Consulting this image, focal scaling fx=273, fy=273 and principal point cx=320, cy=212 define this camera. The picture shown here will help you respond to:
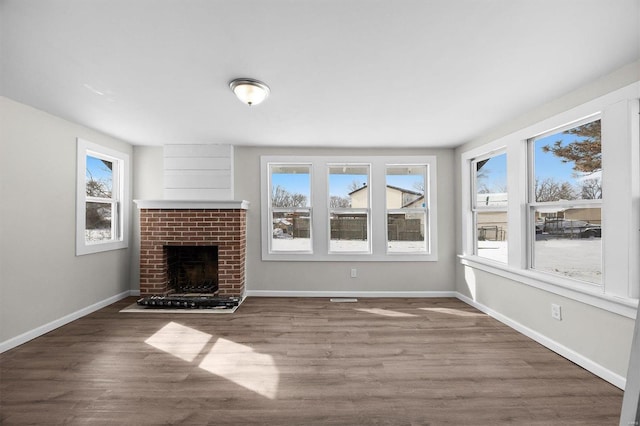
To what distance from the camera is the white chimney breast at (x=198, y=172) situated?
4207 millimetres

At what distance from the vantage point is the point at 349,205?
441 cm

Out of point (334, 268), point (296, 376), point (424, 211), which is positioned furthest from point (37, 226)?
point (424, 211)

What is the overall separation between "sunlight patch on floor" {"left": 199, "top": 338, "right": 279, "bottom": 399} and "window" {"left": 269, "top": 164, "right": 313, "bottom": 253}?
1.93 m

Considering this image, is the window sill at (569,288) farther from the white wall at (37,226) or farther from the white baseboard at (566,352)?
the white wall at (37,226)

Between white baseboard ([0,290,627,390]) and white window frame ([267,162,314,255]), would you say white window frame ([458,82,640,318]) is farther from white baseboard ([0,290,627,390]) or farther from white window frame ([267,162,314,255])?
white window frame ([267,162,314,255])

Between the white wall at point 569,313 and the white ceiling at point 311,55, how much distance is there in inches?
5.6

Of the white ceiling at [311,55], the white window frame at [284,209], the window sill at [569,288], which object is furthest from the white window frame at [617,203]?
the white window frame at [284,209]

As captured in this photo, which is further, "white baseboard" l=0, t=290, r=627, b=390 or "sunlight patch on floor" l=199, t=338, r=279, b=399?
"white baseboard" l=0, t=290, r=627, b=390

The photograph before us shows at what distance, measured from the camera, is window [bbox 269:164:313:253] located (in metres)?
4.39

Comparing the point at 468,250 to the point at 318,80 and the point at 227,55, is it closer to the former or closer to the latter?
the point at 318,80

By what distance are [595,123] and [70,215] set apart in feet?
17.8

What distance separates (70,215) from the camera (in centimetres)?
321

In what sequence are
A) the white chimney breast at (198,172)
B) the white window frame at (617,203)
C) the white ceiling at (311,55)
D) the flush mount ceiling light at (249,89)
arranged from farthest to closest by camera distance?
the white chimney breast at (198,172) → the flush mount ceiling light at (249,89) → the white window frame at (617,203) → the white ceiling at (311,55)

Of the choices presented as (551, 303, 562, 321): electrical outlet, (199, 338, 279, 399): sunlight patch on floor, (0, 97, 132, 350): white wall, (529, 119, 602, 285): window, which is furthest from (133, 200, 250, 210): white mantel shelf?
(551, 303, 562, 321): electrical outlet
